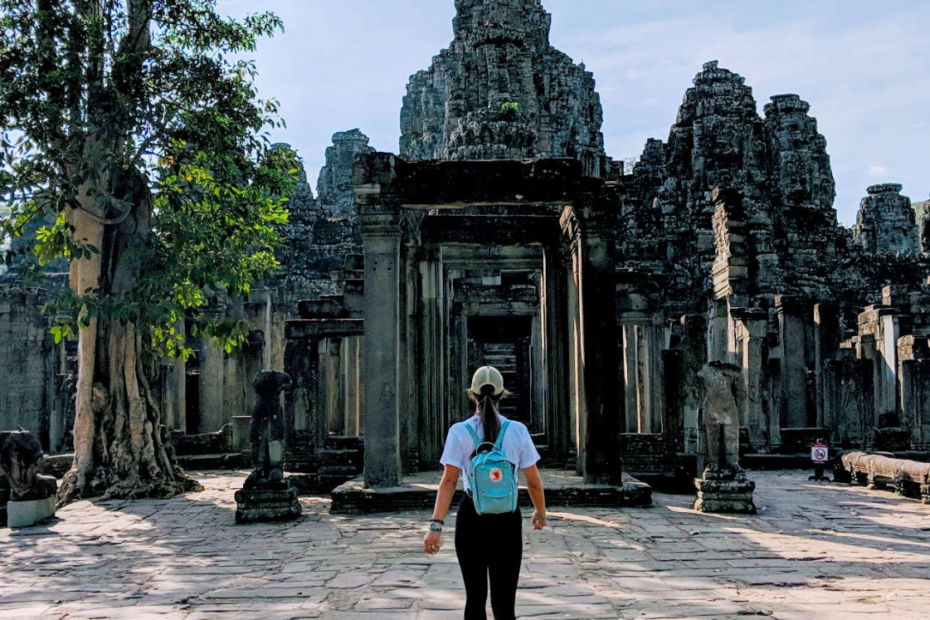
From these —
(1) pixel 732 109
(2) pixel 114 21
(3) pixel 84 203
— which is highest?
(1) pixel 732 109

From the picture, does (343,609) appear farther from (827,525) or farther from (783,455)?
(783,455)

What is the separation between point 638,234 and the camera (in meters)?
25.5

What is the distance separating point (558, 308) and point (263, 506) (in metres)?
4.94

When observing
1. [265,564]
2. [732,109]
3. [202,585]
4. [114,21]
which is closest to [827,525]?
[265,564]

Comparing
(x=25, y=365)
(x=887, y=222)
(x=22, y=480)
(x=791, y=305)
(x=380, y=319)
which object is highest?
(x=887, y=222)

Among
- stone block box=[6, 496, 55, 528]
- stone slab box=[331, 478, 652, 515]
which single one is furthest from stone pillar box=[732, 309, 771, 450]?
stone block box=[6, 496, 55, 528]

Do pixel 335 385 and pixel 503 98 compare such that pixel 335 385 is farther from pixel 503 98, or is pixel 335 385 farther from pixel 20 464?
pixel 503 98

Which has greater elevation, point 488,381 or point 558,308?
point 558,308

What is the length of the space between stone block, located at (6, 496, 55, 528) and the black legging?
A: 24.3 ft

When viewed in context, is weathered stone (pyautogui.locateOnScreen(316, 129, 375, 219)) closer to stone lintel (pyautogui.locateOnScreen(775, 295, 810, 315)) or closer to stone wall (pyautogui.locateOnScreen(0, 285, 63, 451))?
stone wall (pyautogui.locateOnScreen(0, 285, 63, 451))

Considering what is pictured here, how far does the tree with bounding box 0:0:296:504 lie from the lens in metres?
12.4

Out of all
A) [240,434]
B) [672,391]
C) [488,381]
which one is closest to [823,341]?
[672,391]

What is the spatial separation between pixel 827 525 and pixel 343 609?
18.3 feet

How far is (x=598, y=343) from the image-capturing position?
1020cm
